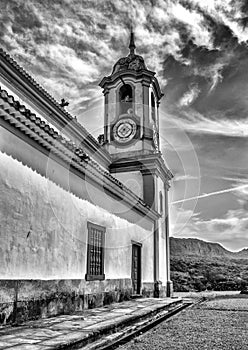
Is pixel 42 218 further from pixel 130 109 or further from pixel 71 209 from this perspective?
pixel 130 109

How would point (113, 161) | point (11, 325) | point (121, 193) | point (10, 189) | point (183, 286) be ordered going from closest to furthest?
point (11, 325) < point (10, 189) < point (121, 193) < point (113, 161) < point (183, 286)

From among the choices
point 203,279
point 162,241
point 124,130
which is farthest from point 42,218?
point 203,279

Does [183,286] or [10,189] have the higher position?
[10,189]

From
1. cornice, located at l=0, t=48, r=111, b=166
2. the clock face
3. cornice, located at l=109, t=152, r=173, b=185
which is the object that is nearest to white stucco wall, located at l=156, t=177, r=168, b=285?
cornice, located at l=109, t=152, r=173, b=185

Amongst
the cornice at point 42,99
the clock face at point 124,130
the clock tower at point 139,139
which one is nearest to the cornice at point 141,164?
the clock tower at point 139,139

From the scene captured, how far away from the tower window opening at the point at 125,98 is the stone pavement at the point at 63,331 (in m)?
13.5

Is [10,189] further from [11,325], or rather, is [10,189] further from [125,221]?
[125,221]

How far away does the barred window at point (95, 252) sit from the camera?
10312 mm

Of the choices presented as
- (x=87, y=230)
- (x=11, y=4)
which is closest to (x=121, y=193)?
(x=87, y=230)

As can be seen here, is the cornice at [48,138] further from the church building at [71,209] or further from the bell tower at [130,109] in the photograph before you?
the bell tower at [130,109]

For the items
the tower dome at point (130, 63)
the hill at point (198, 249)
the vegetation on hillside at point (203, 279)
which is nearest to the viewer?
the tower dome at point (130, 63)

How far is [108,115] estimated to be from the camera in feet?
66.2

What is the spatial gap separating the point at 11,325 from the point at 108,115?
585 inches

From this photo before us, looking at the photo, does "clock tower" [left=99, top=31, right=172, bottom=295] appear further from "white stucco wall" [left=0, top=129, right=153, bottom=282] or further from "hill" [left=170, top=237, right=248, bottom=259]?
"hill" [left=170, top=237, right=248, bottom=259]
